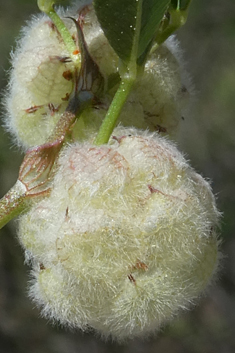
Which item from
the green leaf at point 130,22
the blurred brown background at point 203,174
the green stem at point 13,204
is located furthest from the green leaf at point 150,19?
the blurred brown background at point 203,174

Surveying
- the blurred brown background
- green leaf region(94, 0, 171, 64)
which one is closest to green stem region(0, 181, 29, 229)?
green leaf region(94, 0, 171, 64)

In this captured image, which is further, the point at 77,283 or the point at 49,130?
the point at 49,130

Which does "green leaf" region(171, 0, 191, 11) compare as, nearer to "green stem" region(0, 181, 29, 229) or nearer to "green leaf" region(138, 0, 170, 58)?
"green leaf" region(138, 0, 170, 58)

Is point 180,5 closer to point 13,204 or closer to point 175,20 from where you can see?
point 175,20

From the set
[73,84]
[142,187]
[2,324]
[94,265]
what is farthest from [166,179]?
[2,324]

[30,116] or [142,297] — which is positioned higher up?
[30,116]

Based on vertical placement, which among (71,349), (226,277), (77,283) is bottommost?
(226,277)

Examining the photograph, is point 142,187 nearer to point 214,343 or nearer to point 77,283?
point 77,283

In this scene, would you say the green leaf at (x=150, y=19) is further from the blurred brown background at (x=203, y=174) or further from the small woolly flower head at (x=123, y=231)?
the blurred brown background at (x=203, y=174)
